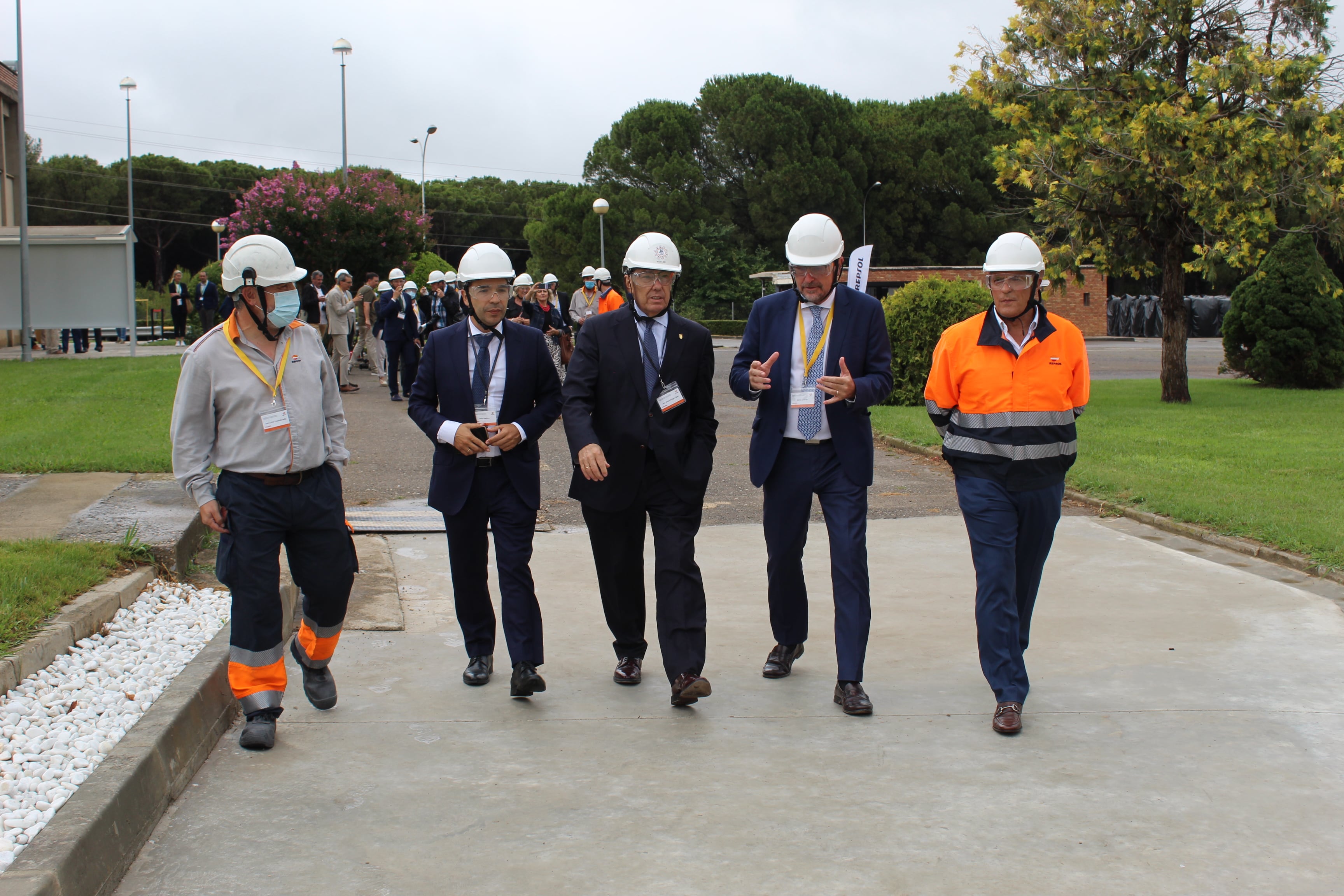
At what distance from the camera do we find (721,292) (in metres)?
56.4

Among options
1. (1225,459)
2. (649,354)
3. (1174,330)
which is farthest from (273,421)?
(1174,330)

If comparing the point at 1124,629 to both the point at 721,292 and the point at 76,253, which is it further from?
the point at 721,292

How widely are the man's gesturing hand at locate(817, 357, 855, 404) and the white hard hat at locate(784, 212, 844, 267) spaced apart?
0.45 metres

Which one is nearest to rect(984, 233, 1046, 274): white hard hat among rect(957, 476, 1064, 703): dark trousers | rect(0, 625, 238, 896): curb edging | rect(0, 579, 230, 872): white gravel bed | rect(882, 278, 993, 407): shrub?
rect(957, 476, 1064, 703): dark trousers

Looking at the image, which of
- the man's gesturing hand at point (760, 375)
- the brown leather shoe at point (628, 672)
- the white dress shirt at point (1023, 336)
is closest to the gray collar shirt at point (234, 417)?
the brown leather shoe at point (628, 672)

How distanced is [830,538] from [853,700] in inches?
27.9

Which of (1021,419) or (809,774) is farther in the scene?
(1021,419)

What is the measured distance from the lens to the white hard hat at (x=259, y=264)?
14.9 feet

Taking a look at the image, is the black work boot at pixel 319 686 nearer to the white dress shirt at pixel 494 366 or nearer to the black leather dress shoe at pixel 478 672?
the black leather dress shoe at pixel 478 672

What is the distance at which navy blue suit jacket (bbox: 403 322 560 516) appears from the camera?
17.0 ft

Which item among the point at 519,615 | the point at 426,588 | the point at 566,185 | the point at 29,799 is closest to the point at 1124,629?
the point at 519,615

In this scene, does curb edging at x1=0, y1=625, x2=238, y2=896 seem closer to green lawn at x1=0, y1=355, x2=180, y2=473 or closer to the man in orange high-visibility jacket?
the man in orange high-visibility jacket

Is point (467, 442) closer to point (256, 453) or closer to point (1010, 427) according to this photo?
point (256, 453)

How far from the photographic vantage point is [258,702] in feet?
15.0
